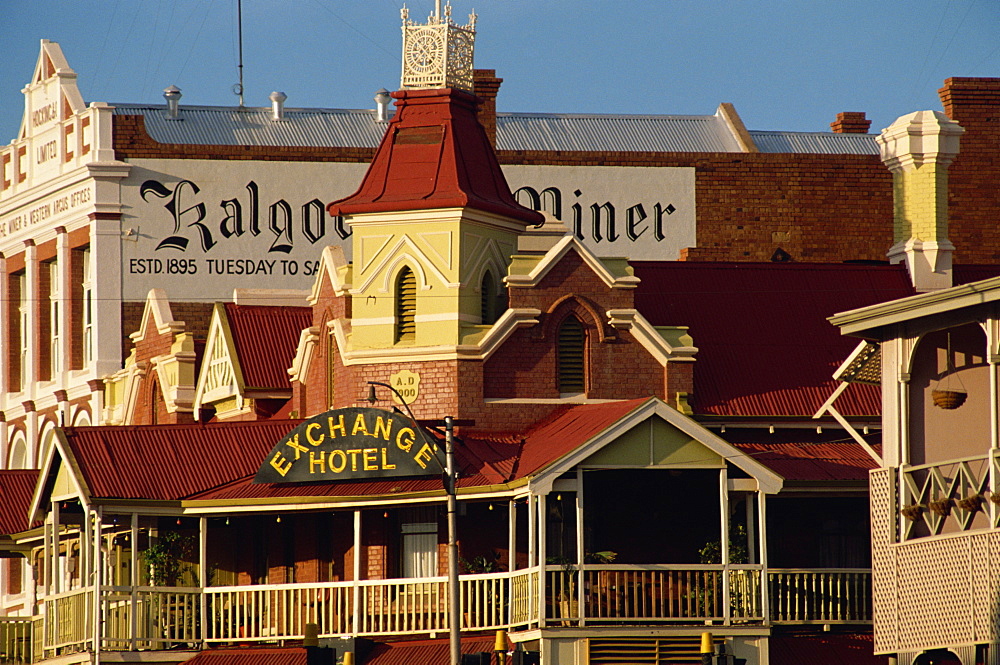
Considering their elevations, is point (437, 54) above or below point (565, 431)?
above

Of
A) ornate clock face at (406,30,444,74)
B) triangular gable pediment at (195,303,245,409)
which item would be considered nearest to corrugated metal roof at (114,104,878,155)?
triangular gable pediment at (195,303,245,409)

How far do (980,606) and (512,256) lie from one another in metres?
14.7

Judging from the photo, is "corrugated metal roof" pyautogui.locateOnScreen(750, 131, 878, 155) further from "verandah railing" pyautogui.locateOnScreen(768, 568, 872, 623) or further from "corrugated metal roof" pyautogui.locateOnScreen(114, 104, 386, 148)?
"verandah railing" pyautogui.locateOnScreen(768, 568, 872, 623)

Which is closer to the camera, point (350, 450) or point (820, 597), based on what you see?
point (820, 597)

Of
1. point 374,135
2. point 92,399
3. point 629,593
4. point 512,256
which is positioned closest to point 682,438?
point 629,593

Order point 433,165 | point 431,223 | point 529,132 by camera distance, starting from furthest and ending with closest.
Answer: point 529,132
point 433,165
point 431,223

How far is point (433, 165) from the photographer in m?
48.0

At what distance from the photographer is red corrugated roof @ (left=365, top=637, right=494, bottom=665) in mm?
43125

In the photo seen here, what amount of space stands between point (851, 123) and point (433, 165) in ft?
108

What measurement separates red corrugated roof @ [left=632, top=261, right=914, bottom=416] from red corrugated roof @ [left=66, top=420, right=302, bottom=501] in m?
8.07

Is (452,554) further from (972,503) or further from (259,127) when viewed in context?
(259,127)

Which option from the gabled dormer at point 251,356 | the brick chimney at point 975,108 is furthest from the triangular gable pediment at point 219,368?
the brick chimney at point 975,108

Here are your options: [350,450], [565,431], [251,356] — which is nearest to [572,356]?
[565,431]

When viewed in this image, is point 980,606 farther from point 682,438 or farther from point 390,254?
point 390,254
